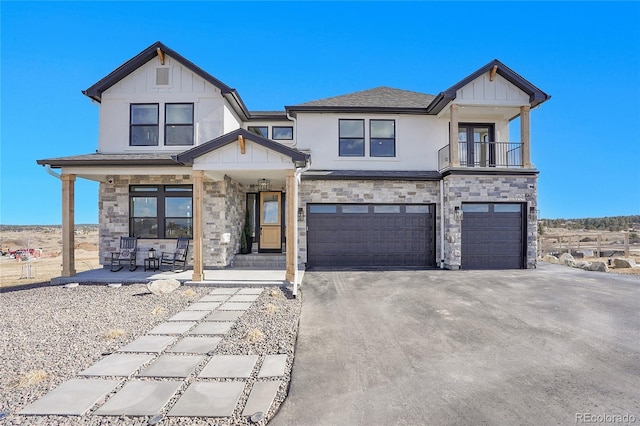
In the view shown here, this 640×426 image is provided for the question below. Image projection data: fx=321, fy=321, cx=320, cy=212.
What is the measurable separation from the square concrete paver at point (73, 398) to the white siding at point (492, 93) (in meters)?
12.2

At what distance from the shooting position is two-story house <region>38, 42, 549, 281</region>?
1093 centimetres

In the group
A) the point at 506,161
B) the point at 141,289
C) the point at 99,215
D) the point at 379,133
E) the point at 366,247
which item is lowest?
the point at 141,289

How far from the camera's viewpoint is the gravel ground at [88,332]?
126 inches

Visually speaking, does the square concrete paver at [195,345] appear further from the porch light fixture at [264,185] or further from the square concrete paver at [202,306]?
the porch light fixture at [264,185]

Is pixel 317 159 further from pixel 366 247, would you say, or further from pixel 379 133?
pixel 366 247

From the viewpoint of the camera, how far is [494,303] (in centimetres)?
709

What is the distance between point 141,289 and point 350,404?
7.35 m

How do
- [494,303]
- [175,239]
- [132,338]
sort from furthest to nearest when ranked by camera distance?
[175,239] < [494,303] < [132,338]

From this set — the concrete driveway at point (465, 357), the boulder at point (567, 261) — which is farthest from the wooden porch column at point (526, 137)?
the concrete driveway at point (465, 357)

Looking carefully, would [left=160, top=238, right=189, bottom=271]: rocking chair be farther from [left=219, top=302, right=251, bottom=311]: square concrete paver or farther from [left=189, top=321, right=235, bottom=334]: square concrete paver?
[left=189, top=321, right=235, bottom=334]: square concrete paver

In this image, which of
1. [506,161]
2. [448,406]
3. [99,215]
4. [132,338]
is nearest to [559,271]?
[506,161]

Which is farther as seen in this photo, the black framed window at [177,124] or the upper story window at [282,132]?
the upper story window at [282,132]

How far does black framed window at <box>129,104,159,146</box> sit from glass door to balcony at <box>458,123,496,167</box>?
36.7 feet

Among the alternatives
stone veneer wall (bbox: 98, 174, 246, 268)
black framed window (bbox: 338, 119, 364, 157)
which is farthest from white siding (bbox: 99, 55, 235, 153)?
black framed window (bbox: 338, 119, 364, 157)
